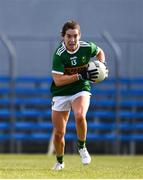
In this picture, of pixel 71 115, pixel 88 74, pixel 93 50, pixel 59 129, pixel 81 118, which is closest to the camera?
pixel 81 118

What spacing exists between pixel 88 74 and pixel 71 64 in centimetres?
27

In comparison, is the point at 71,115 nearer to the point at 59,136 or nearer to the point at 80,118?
the point at 59,136

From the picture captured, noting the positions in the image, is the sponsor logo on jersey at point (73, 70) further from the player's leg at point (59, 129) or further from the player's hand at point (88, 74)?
the player's leg at point (59, 129)

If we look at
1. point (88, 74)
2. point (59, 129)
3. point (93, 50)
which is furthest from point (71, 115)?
point (88, 74)

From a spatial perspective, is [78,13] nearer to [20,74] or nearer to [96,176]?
[20,74]

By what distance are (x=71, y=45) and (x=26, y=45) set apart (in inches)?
450

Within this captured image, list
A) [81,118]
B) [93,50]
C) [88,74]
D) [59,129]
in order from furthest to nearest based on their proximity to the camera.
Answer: [93,50]
[59,129]
[88,74]
[81,118]

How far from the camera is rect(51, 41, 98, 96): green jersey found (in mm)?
12633

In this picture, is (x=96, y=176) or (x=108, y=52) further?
(x=108, y=52)

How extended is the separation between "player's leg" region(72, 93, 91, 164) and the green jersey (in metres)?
0.12

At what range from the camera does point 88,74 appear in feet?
41.6

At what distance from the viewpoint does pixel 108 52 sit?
23.5m

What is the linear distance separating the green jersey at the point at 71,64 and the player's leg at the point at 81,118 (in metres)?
0.12

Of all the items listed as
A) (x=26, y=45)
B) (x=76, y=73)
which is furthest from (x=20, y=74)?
(x=76, y=73)
